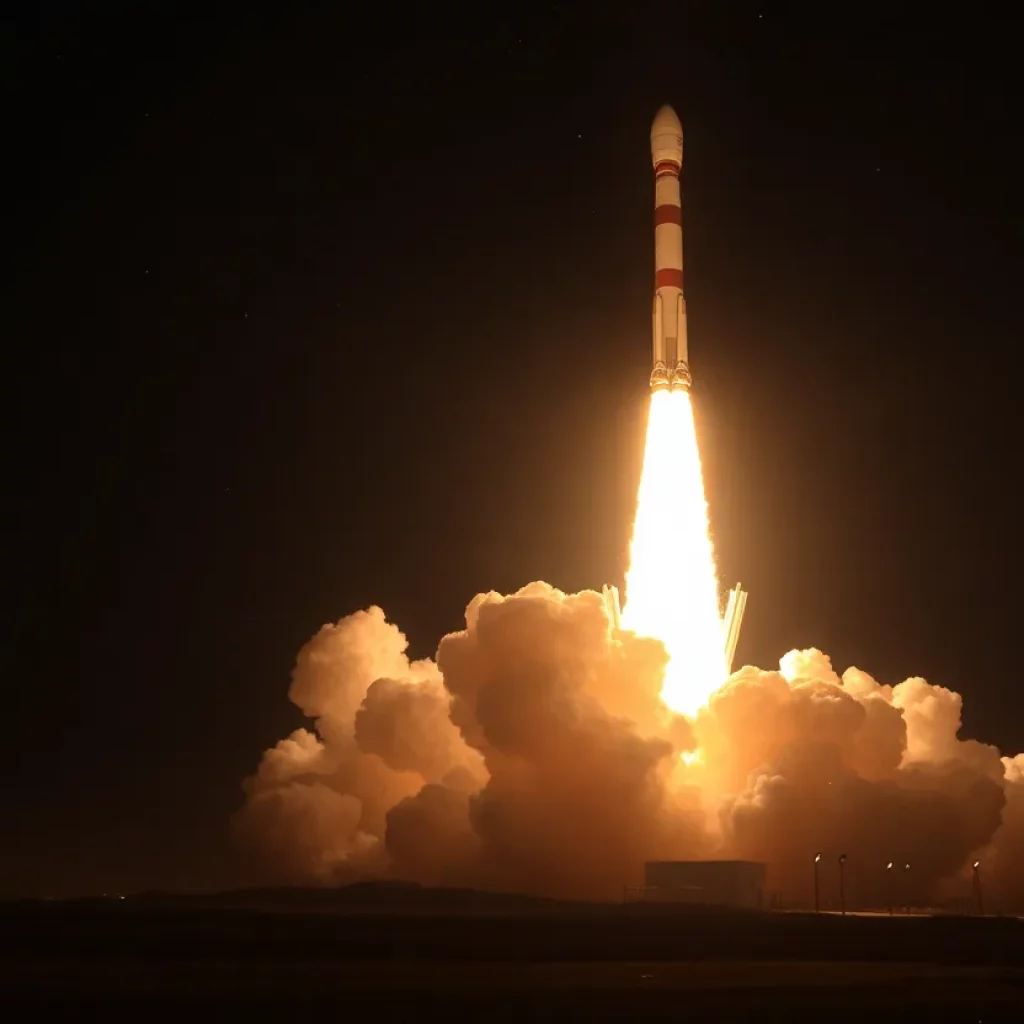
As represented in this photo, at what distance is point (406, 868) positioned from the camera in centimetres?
6144

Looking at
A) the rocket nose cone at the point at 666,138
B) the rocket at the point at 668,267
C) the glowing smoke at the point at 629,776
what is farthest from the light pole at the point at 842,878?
the rocket nose cone at the point at 666,138

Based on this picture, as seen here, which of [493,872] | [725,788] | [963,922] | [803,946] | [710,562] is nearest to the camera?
[803,946]

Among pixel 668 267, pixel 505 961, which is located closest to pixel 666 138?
pixel 668 267

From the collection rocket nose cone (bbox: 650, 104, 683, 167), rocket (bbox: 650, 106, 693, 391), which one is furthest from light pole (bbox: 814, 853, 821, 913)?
rocket nose cone (bbox: 650, 104, 683, 167)

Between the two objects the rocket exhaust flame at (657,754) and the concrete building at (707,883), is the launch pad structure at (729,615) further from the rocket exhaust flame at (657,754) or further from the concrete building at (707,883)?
the concrete building at (707,883)

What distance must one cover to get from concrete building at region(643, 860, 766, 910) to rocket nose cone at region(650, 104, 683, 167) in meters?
32.4

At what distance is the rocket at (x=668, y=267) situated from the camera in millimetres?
66438

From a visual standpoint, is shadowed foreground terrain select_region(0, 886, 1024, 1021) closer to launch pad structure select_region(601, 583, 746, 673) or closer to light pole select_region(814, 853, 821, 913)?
light pole select_region(814, 853, 821, 913)

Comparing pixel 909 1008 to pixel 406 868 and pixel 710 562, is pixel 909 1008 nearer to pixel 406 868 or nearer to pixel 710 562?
pixel 406 868

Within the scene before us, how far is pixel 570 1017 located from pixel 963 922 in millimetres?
31620

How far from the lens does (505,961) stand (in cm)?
3703

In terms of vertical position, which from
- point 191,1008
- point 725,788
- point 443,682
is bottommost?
point 191,1008

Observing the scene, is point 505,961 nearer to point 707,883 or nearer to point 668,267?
point 707,883

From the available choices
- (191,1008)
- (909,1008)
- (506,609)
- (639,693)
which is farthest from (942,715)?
(191,1008)
